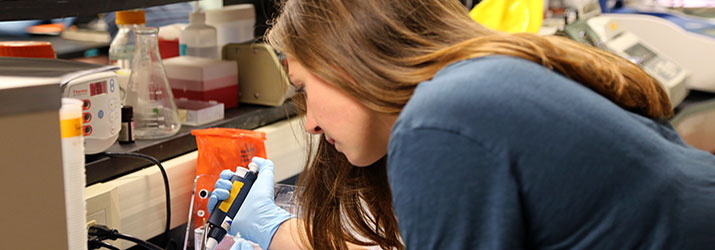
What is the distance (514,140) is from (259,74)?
53.3 inches

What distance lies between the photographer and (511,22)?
2.27m

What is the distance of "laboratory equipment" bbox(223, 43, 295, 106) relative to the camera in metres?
1.98

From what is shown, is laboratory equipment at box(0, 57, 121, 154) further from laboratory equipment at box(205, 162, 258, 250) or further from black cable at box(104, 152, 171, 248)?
laboratory equipment at box(205, 162, 258, 250)

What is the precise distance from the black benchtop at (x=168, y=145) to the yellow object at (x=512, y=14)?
759mm

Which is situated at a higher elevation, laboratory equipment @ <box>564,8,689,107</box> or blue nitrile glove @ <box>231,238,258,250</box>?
laboratory equipment @ <box>564,8,689,107</box>

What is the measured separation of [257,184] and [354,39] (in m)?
0.63

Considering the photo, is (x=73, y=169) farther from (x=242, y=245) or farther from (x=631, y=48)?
(x=631, y=48)

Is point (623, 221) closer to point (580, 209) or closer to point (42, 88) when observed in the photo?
point (580, 209)

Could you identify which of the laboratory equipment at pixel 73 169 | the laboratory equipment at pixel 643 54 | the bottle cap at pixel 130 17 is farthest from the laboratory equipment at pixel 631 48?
the laboratory equipment at pixel 73 169

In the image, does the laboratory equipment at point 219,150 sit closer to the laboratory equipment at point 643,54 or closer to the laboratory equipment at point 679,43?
the laboratory equipment at point 643,54

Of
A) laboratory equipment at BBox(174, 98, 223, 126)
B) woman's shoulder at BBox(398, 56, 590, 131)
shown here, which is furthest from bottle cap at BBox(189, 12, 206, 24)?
woman's shoulder at BBox(398, 56, 590, 131)

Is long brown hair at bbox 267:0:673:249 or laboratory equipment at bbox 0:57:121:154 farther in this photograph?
laboratory equipment at bbox 0:57:121:154

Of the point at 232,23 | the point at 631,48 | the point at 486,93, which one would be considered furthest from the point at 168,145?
the point at 631,48

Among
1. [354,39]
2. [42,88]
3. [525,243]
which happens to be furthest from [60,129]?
[525,243]
